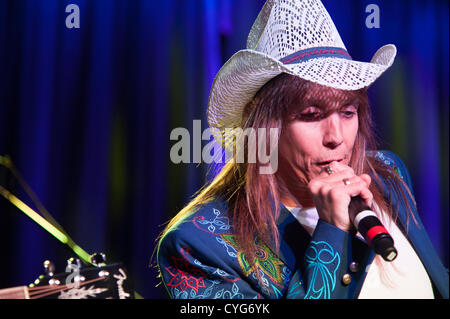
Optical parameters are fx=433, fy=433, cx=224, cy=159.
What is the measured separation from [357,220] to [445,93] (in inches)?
69.3

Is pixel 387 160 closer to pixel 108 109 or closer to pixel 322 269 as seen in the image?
pixel 322 269

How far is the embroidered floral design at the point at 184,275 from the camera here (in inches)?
40.6

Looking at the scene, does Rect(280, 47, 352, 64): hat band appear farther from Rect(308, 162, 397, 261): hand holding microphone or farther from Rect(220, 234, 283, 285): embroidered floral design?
Rect(220, 234, 283, 285): embroidered floral design

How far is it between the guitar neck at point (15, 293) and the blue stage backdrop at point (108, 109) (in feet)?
3.81

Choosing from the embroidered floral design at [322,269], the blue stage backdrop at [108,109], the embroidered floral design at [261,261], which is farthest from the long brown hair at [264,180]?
the blue stage backdrop at [108,109]

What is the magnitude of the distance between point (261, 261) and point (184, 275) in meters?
0.19

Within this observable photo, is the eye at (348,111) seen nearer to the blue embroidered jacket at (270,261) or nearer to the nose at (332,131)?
the nose at (332,131)

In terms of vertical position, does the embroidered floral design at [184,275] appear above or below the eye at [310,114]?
below

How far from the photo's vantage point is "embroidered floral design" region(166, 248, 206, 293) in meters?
1.03

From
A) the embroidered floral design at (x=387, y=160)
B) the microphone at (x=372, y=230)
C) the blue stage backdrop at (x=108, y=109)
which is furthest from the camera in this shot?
the blue stage backdrop at (x=108, y=109)

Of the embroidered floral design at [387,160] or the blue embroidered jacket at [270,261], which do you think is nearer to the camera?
the blue embroidered jacket at [270,261]

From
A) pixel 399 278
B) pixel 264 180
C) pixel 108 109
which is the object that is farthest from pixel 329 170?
pixel 108 109
